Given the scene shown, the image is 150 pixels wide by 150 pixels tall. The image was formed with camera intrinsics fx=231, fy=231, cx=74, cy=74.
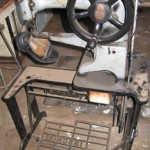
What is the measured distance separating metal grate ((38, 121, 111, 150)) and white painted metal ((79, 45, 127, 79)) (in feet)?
2.24

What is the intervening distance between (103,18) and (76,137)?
3.79 feet

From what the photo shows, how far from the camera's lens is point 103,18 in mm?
→ 1098

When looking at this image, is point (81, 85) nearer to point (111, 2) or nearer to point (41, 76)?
point (41, 76)

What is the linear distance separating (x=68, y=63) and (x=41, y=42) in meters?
0.67

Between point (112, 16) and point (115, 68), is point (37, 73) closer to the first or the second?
point (115, 68)

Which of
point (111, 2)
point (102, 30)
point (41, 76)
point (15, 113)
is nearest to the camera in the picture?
point (111, 2)

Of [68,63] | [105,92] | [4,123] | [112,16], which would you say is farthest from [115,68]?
[4,123]

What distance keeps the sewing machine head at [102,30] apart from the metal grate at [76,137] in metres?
0.69

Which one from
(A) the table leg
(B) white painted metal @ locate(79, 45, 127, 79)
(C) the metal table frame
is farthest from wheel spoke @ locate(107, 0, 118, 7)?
(A) the table leg

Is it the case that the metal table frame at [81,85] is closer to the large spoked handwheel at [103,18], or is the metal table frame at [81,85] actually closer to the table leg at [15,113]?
the table leg at [15,113]

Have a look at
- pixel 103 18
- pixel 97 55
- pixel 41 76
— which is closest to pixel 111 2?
pixel 103 18

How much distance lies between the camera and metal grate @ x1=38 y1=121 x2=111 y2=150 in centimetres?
182

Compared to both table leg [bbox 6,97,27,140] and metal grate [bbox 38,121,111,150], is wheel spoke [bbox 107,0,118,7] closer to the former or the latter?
table leg [bbox 6,97,27,140]

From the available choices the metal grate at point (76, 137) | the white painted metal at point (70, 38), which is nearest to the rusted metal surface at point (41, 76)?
the white painted metal at point (70, 38)
